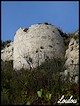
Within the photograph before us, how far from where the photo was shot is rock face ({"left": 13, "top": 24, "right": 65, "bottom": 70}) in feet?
95.8

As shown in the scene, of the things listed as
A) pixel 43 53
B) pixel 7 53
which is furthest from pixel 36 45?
pixel 7 53

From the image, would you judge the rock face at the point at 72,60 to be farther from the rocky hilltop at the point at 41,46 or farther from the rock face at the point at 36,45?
the rock face at the point at 36,45

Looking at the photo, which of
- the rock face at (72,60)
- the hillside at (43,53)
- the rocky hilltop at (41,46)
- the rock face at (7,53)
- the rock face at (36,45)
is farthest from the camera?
the rock face at (7,53)

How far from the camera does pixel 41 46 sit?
30.1 m

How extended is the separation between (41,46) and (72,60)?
342 cm

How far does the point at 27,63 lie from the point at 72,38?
15.8 ft

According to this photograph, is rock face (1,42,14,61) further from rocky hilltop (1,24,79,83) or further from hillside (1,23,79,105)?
rocky hilltop (1,24,79,83)

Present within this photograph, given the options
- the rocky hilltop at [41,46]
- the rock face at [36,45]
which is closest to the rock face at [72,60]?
the rocky hilltop at [41,46]

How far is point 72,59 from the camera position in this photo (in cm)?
2788

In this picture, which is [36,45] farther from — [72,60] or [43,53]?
[72,60]

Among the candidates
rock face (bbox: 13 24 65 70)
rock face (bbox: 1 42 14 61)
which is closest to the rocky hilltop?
rock face (bbox: 13 24 65 70)

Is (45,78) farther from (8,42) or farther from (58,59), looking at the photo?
(8,42)

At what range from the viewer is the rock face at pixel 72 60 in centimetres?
2371

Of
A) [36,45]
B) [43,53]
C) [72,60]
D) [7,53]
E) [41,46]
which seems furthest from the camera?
[7,53]
